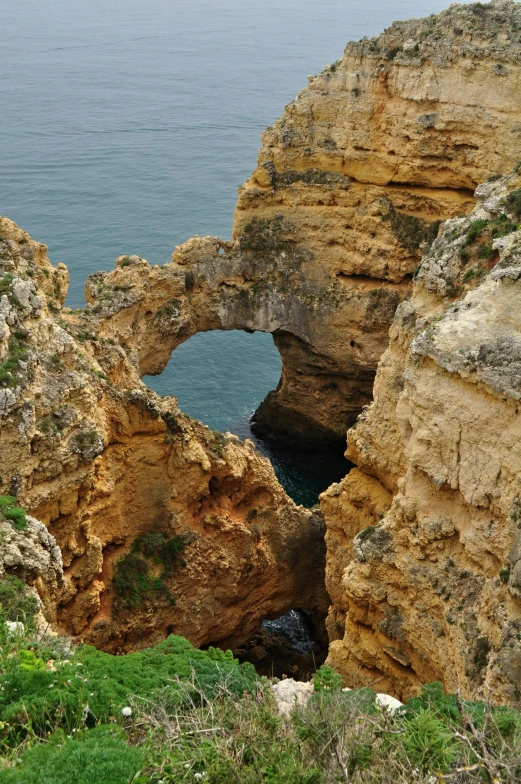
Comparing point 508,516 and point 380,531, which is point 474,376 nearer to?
point 508,516

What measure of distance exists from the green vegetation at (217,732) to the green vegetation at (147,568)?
32.0ft

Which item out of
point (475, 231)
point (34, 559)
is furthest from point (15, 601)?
point (475, 231)

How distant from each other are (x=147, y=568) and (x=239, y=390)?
24.5 metres

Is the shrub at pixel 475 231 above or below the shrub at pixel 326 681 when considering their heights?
above

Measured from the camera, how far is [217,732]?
13.0 metres

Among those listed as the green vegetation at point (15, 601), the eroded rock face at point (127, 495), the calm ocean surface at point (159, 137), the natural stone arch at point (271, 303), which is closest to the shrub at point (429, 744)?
the green vegetation at point (15, 601)

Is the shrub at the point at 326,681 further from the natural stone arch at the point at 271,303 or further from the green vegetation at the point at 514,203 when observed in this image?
the natural stone arch at the point at 271,303

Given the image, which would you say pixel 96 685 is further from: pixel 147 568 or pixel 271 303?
pixel 271 303

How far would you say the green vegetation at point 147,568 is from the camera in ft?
82.6

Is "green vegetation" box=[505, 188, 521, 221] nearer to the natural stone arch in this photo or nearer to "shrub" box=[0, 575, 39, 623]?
"shrub" box=[0, 575, 39, 623]

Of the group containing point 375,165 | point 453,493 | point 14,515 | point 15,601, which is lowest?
point 15,601

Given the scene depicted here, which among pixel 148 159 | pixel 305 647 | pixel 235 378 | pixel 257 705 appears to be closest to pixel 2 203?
pixel 148 159

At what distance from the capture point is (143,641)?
25.7m

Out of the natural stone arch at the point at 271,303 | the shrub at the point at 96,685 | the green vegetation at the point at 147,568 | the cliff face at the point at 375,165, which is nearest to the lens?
the shrub at the point at 96,685
